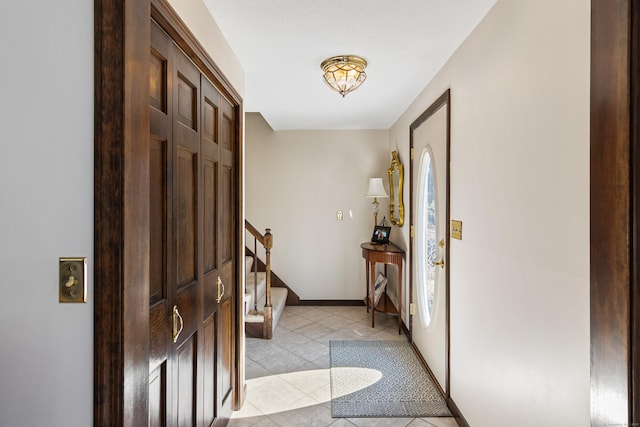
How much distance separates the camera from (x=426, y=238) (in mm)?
2861

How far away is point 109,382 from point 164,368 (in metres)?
0.43

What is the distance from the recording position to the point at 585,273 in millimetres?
1055

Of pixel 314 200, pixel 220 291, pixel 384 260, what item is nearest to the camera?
pixel 220 291

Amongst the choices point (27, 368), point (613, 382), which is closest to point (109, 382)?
point (27, 368)

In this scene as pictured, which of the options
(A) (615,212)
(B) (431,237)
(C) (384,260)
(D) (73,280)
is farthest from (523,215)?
(C) (384,260)

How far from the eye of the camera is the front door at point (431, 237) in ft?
7.75

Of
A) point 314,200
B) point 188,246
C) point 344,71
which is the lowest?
point 188,246

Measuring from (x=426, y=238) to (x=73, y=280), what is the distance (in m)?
2.51

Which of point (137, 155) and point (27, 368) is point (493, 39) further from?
point (27, 368)

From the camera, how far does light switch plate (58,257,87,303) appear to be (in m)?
0.89

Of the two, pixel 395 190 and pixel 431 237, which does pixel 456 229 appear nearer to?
pixel 431 237

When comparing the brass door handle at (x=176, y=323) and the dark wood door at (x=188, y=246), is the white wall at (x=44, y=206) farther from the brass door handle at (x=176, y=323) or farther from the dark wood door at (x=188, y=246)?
the brass door handle at (x=176, y=323)

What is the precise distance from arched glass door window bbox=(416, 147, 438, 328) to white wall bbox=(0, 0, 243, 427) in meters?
2.26

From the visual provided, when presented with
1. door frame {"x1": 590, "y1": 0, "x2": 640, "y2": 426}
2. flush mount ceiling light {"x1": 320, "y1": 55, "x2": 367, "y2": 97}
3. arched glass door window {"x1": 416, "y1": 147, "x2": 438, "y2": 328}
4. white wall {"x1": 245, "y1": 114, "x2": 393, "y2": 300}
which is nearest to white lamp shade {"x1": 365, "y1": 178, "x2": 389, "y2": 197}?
white wall {"x1": 245, "y1": 114, "x2": 393, "y2": 300}
